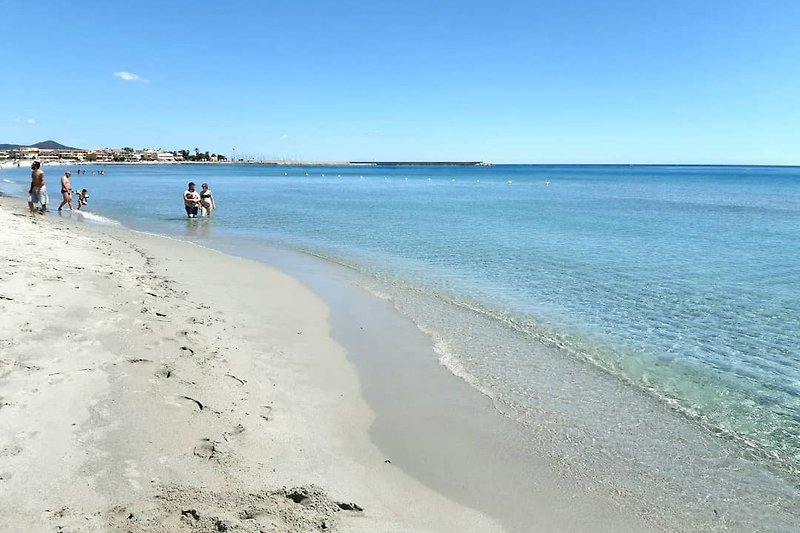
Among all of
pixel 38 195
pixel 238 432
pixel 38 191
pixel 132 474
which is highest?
pixel 38 191

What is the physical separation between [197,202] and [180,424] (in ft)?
78.7

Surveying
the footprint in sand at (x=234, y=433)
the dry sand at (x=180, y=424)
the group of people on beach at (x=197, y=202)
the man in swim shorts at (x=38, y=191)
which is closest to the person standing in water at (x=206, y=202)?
the group of people on beach at (x=197, y=202)

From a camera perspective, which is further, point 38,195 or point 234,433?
point 38,195

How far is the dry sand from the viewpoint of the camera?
12.8 feet

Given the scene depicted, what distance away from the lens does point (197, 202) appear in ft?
89.2

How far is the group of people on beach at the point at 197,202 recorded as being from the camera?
88.1 feet

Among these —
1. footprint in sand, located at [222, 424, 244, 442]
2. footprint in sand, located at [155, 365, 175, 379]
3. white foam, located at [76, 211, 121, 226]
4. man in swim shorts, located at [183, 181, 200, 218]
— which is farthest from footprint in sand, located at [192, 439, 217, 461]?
man in swim shorts, located at [183, 181, 200, 218]

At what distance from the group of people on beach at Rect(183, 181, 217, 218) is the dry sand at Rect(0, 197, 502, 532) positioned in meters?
17.4

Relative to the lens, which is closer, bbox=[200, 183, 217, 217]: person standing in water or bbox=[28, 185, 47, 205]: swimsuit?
bbox=[28, 185, 47, 205]: swimsuit

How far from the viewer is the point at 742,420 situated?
652 centimetres

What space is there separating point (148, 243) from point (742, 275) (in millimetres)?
18760

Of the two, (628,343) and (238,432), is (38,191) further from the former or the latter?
(628,343)

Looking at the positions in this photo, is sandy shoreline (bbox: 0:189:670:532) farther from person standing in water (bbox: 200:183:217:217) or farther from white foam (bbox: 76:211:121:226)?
person standing in water (bbox: 200:183:217:217)

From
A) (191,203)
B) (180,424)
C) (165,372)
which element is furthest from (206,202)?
(180,424)
